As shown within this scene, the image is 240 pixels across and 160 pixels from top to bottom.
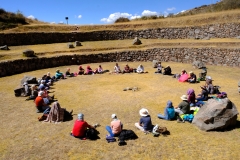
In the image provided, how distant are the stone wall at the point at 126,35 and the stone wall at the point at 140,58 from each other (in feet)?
24.7

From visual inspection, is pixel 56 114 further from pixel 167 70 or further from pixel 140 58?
pixel 140 58

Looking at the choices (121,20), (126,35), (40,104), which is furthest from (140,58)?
(40,104)

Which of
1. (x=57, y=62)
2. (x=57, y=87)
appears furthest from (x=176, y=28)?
(x=57, y=87)

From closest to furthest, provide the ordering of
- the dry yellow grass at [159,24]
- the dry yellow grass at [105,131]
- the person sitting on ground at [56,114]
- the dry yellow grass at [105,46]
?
the dry yellow grass at [105,131], the person sitting on ground at [56,114], the dry yellow grass at [105,46], the dry yellow grass at [159,24]

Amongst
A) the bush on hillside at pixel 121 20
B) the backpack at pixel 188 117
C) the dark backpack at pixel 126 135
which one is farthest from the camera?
the bush on hillside at pixel 121 20

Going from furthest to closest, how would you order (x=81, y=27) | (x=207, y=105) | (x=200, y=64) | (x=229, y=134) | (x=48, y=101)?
(x=81, y=27) → (x=200, y=64) → (x=48, y=101) → (x=207, y=105) → (x=229, y=134)

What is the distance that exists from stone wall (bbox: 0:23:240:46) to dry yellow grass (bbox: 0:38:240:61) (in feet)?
5.08

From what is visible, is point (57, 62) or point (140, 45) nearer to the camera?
point (57, 62)

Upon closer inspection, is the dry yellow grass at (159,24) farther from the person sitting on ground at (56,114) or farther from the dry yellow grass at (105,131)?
the person sitting on ground at (56,114)

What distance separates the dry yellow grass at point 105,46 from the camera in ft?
103

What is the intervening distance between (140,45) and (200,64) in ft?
40.5

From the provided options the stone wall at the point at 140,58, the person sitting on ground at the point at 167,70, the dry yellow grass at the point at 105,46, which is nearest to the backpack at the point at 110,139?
the person sitting on ground at the point at 167,70

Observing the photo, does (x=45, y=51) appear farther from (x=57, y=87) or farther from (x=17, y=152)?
(x=17, y=152)

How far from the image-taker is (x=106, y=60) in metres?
34.6
